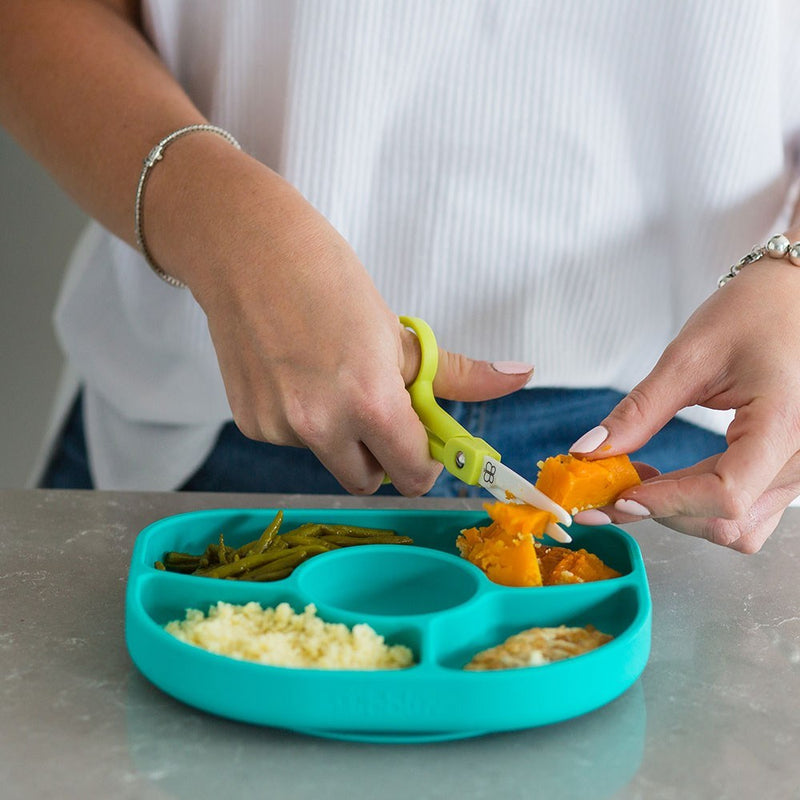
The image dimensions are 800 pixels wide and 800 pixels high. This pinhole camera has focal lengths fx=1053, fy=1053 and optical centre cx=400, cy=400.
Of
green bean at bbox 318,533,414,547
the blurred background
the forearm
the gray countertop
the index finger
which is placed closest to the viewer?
the gray countertop

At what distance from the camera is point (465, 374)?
1139 millimetres

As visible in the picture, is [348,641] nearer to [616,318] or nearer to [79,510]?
[79,510]

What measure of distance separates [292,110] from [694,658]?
2.62ft

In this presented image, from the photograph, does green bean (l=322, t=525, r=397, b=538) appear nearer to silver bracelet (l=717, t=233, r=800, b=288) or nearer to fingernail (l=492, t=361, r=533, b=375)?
fingernail (l=492, t=361, r=533, b=375)

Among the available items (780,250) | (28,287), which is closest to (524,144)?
(780,250)

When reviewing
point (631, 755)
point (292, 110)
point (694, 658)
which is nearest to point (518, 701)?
point (631, 755)

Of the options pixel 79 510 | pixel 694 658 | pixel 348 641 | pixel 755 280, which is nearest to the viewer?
pixel 348 641

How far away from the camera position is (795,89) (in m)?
1.36

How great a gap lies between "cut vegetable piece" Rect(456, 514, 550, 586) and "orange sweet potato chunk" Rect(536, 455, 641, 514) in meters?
0.06

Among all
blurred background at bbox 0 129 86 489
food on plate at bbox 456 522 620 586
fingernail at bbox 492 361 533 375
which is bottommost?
blurred background at bbox 0 129 86 489

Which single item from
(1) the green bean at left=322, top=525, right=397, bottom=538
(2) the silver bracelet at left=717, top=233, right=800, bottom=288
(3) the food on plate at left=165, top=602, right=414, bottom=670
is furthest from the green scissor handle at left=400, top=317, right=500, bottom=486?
(2) the silver bracelet at left=717, top=233, right=800, bottom=288

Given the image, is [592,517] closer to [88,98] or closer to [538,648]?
[538,648]

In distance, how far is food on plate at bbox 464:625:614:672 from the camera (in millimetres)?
844

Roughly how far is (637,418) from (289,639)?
0.41 metres
